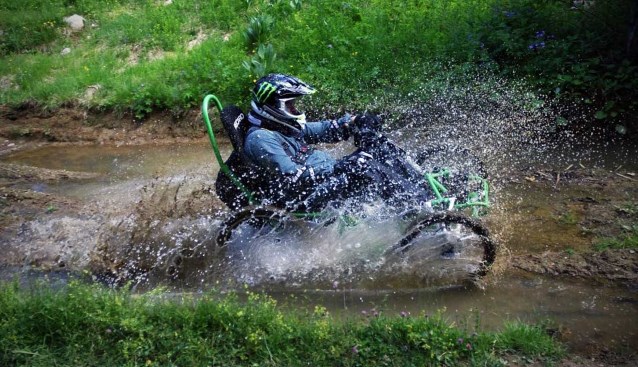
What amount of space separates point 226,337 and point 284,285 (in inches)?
54.4

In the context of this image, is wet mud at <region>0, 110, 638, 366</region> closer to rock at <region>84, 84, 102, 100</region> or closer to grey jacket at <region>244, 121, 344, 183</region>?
grey jacket at <region>244, 121, 344, 183</region>

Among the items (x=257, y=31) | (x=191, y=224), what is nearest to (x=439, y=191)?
(x=191, y=224)

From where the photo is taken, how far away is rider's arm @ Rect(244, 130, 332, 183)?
550cm

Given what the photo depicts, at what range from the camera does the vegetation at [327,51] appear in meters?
8.20

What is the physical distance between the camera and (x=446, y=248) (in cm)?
579

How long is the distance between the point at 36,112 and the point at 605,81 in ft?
29.4

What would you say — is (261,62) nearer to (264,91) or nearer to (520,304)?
(264,91)

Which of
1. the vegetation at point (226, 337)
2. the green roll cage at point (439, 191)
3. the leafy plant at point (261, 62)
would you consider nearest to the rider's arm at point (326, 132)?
the green roll cage at point (439, 191)

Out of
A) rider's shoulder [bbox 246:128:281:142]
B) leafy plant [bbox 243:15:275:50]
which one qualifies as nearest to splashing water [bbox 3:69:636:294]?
rider's shoulder [bbox 246:128:281:142]

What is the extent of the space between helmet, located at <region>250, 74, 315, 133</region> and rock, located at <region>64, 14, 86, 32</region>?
8.22m

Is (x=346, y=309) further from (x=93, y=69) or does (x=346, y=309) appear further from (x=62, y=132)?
(x=93, y=69)

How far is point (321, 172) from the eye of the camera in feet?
18.5

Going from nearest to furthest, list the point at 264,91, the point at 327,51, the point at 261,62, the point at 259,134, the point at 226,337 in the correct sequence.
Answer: the point at 226,337, the point at 259,134, the point at 264,91, the point at 261,62, the point at 327,51

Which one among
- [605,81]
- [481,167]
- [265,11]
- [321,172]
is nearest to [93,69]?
[265,11]
